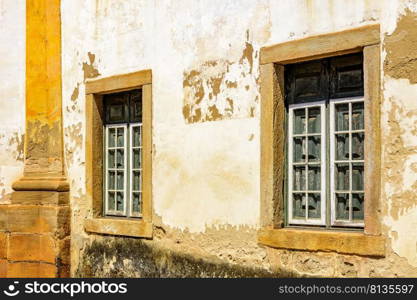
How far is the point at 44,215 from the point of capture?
31.5ft

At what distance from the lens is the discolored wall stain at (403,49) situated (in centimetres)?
596

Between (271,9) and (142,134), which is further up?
(271,9)

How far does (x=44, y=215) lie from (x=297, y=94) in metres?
4.04

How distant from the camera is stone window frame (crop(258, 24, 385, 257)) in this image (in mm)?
6160

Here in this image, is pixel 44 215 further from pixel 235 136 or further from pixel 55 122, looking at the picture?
pixel 235 136

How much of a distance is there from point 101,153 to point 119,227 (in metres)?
1.00

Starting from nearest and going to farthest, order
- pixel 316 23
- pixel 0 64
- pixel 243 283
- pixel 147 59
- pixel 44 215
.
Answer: pixel 316 23 → pixel 243 283 → pixel 147 59 → pixel 44 215 → pixel 0 64

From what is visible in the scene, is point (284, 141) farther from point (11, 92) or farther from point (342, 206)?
point (11, 92)

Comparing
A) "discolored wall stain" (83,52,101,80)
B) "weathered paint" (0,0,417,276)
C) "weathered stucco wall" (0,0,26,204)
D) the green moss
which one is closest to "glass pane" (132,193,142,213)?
the green moss

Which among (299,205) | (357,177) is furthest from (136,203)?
(357,177)

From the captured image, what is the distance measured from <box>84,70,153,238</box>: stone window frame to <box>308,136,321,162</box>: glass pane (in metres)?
2.13

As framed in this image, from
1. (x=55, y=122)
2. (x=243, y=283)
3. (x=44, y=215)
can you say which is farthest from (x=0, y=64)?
(x=243, y=283)

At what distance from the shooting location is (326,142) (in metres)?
6.73

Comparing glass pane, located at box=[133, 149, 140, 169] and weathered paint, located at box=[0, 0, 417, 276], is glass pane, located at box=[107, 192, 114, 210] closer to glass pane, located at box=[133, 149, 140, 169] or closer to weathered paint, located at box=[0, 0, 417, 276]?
weathered paint, located at box=[0, 0, 417, 276]
